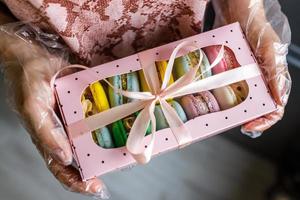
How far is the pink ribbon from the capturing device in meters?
0.54

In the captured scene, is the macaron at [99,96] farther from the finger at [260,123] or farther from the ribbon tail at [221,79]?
the finger at [260,123]

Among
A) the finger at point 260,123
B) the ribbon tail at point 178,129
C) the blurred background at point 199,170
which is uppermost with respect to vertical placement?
the ribbon tail at point 178,129

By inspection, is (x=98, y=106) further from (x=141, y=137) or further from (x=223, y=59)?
(x=223, y=59)

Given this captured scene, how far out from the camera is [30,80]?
23.2 inches

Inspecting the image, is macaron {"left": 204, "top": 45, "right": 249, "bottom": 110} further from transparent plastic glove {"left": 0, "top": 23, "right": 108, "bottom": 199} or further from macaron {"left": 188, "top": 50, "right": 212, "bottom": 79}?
transparent plastic glove {"left": 0, "top": 23, "right": 108, "bottom": 199}

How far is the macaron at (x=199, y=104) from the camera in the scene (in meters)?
0.56

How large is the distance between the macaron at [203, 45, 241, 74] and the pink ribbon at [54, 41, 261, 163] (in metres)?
0.01

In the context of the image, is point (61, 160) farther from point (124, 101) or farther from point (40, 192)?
point (40, 192)

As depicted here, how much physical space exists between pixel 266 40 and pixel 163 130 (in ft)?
0.66

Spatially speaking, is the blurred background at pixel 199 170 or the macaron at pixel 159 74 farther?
the blurred background at pixel 199 170

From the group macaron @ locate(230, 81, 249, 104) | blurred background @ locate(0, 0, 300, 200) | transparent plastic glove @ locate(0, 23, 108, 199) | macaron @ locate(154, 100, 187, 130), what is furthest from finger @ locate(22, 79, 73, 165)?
blurred background @ locate(0, 0, 300, 200)

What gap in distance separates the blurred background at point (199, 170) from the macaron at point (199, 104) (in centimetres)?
41

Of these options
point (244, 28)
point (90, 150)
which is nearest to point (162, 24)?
point (244, 28)

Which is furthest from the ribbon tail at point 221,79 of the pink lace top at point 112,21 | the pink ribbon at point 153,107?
the pink lace top at point 112,21
